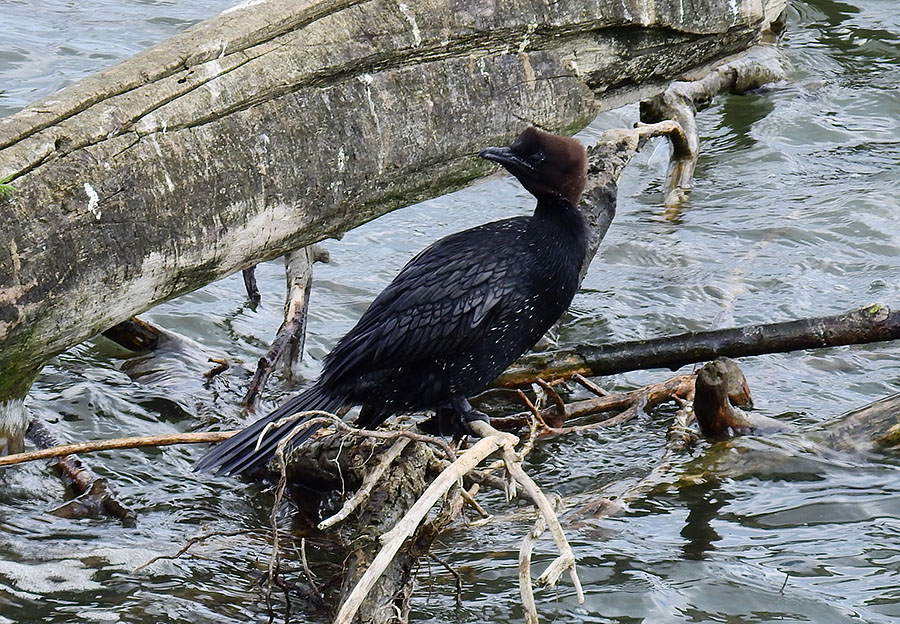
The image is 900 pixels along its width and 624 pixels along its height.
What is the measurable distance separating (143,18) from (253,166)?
560 cm

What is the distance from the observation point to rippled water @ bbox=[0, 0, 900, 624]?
336 cm

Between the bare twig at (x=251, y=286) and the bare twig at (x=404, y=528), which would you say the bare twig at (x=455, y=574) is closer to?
the bare twig at (x=404, y=528)

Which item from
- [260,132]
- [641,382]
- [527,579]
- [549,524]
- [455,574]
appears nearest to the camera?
[527,579]

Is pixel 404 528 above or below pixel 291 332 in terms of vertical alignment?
above

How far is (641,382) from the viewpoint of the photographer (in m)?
5.01

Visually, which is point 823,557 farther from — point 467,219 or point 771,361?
point 467,219

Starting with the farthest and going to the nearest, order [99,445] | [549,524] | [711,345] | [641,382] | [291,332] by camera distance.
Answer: [641,382] < [291,332] < [711,345] < [99,445] < [549,524]

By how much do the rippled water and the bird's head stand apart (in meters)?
1.07

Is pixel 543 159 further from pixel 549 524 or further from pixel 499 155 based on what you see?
pixel 549 524

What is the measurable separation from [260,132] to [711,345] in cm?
185

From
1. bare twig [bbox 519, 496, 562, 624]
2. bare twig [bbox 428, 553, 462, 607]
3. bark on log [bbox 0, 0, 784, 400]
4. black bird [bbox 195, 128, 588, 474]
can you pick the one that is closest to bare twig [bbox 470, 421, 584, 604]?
bare twig [bbox 519, 496, 562, 624]

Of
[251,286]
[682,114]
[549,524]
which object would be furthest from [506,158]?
[682,114]

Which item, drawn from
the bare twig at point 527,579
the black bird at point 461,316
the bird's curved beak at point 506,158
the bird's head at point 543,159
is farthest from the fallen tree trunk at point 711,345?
the bare twig at point 527,579

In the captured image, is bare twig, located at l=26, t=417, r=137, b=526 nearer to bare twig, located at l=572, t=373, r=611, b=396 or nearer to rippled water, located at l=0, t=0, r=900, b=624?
rippled water, located at l=0, t=0, r=900, b=624
